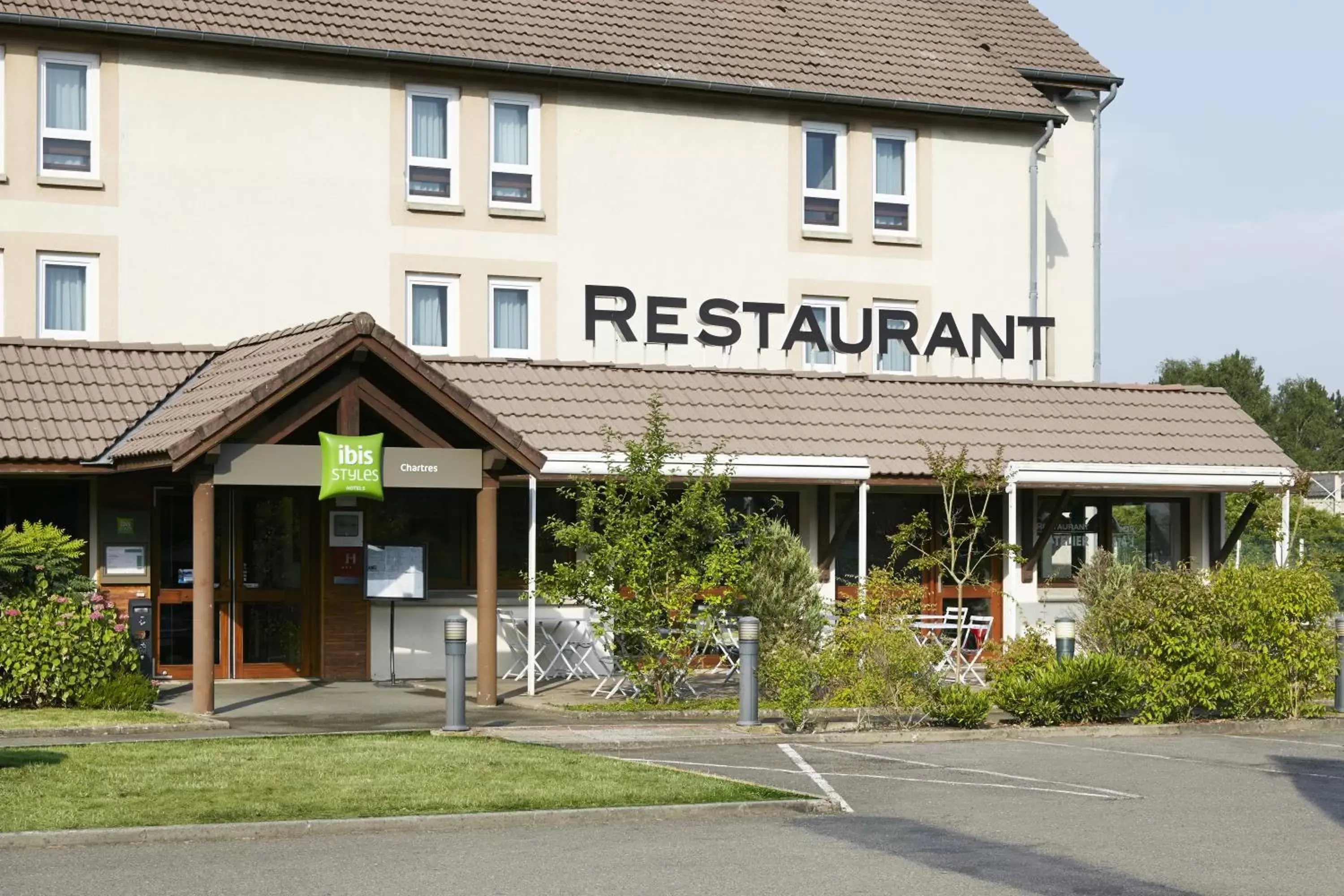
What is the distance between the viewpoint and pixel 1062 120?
30484mm

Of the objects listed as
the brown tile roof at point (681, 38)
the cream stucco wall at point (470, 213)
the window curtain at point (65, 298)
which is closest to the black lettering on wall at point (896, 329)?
the cream stucco wall at point (470, 213)

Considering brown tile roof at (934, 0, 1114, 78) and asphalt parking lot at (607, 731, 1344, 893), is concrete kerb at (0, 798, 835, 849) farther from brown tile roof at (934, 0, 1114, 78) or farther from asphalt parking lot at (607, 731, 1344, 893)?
brown tile roof at (934, 0, 1114, 78)

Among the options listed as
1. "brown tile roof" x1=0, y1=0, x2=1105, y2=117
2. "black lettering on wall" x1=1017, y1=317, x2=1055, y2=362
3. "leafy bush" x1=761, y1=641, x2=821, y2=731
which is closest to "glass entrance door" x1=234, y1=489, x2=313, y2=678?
"brown tile roof" x1=0, y1=0, x2=1105, y2=117

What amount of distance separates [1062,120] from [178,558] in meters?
15.7

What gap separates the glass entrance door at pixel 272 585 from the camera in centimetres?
2294

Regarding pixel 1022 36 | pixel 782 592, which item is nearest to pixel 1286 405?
pixel 1022 36

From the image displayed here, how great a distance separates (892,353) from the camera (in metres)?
30.1

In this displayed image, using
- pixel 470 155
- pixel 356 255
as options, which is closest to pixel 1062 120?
pixel 470 155

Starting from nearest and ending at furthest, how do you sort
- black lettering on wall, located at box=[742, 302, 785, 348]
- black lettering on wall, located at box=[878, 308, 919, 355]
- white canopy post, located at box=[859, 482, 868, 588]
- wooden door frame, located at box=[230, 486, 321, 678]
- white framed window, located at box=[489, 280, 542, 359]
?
wooden door frame, located at box=[230, 486, 321, 678], white canopy post, located at box=[859, 482, 868, 588], black lettering on wall, located at box=[742, 302, 785, 348], black lettering on wall, located at box=[878, 308, 919, 355], white framed window, located at box=[489, 280, 542, 359]

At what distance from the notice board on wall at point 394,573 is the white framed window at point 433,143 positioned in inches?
249

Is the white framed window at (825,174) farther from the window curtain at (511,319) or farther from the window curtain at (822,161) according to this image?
the window curtain at (511,319)

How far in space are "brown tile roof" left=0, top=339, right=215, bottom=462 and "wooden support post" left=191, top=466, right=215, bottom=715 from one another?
8.86 ft

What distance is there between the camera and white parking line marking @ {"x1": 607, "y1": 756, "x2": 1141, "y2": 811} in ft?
45.2

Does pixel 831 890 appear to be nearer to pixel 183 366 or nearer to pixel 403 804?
pixel 403 804
